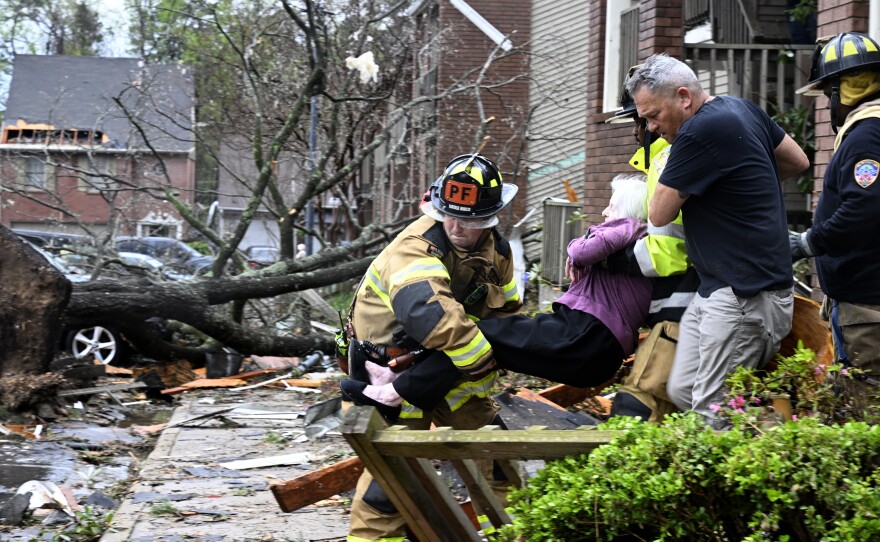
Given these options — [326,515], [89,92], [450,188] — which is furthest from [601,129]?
[89,92]

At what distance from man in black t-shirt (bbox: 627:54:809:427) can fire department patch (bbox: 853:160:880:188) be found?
339mm

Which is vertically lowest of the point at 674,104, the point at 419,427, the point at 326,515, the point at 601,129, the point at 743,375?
the point at 326,515

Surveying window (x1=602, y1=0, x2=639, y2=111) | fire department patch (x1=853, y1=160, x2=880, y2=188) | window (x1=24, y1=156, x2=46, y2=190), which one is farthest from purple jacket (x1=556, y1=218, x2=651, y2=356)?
window (x1=24, y1=156, x2=46, y2=190)

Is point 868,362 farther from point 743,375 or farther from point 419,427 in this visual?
point 419,427

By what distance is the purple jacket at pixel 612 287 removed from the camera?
Result: 412 centimetres

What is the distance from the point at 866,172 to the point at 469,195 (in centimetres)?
155

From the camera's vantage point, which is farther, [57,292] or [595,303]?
[57,292]

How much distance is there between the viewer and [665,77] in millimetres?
3834

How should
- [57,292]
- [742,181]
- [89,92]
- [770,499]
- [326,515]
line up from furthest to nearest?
[89,92] < [57,292] < [326,515] < [742,181] < [770,499]

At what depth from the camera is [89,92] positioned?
139ft

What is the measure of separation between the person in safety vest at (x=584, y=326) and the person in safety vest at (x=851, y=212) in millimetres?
651

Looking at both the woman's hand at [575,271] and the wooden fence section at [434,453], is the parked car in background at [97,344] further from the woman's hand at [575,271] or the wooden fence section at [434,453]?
the wooden fence section at [434,453]

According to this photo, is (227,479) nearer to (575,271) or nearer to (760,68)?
(575,271)

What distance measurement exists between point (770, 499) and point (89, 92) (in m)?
43.4
